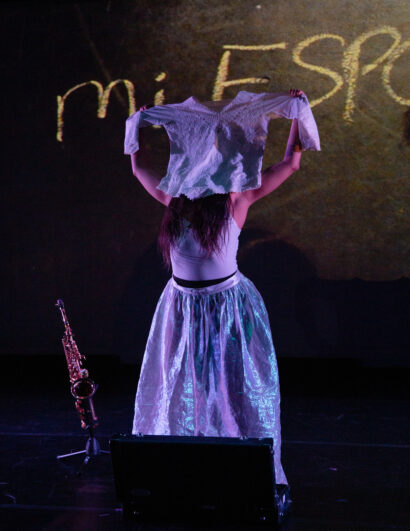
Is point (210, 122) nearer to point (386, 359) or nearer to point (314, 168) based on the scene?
point (314, 168)

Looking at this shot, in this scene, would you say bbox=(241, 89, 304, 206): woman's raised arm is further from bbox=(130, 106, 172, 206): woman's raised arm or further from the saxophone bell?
the saxophone bell

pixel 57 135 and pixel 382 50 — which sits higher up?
pixel 382 50

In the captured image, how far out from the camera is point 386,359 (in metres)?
4.84

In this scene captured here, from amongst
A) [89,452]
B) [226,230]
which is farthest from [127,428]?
[226,230]

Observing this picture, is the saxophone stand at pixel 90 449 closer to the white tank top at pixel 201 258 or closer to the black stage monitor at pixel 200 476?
the black stage monitor at pixel 200 476

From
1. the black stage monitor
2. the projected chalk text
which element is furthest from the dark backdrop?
the black stage monitor

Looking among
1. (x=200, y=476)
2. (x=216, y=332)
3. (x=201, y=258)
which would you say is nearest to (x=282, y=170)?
(x=201, y=258)

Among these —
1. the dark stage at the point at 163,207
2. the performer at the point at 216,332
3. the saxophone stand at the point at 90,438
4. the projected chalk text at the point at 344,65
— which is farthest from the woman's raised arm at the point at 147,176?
the projected chalk text at the point at 344,65

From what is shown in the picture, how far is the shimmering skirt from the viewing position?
8.67ft

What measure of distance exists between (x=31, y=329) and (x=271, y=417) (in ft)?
10.0

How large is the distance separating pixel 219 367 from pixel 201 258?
437 millimetres

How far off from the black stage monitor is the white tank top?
2.21 feet

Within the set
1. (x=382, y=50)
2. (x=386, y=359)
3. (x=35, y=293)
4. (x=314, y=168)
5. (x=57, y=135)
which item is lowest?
(x=386, y=359)

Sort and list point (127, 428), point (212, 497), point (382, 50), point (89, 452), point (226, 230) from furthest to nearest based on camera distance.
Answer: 1. point (382, 50)
2. point (127, 428)
3. point (89, 452)
4. point (226, 230)
5. point (212, 497)
